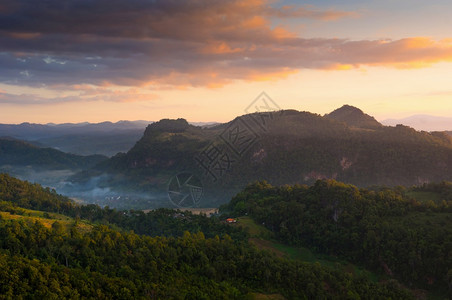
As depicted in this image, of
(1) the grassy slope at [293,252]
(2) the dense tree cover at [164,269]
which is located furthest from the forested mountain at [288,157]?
(2) the dense tree cover at [164,269]

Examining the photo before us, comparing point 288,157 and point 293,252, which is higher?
point 288,157

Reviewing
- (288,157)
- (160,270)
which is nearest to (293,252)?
(160,270)

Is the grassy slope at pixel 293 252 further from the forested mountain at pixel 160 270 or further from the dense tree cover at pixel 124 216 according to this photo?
the forested mountain at pixel 160 270

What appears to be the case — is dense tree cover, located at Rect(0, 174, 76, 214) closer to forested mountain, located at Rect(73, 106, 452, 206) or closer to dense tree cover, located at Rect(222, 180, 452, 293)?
dense tree cover, located at Rect(222, 180, 452, 293)

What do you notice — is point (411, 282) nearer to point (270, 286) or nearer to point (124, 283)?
point (270, 286)

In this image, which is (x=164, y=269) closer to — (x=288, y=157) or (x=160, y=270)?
(x=160, y=270)

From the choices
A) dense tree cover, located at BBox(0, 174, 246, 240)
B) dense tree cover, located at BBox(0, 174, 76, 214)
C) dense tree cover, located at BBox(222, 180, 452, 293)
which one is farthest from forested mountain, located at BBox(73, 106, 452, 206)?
dense tree cover, located at BBox(0, 174, 76, 214)

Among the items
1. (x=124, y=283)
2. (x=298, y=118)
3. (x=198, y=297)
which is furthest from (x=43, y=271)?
(x=298, y=118)
